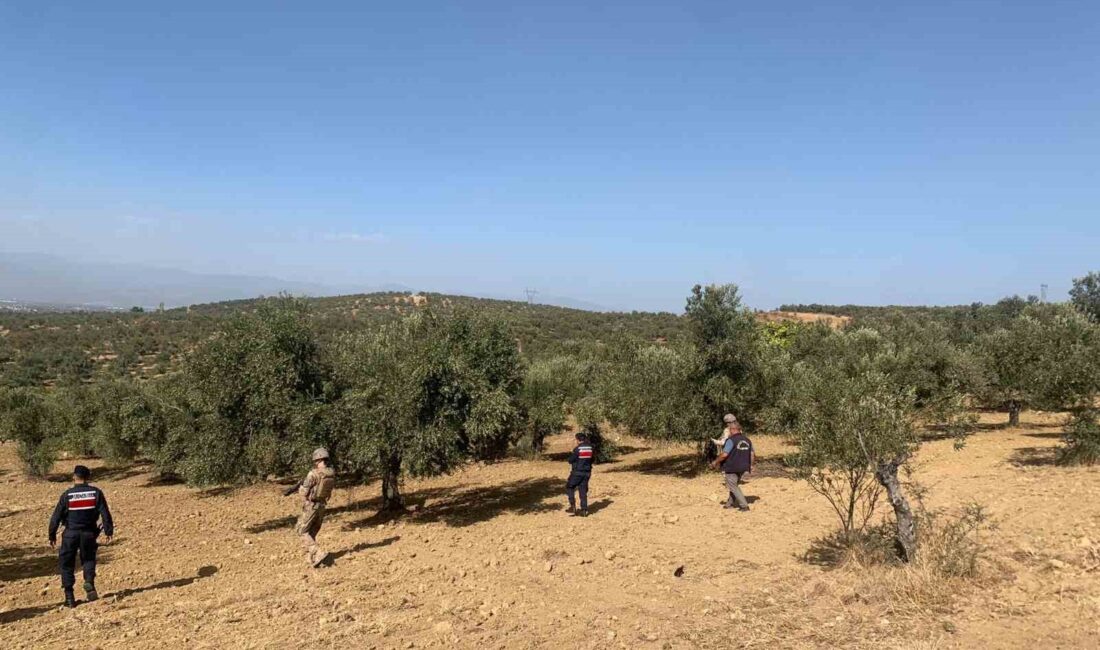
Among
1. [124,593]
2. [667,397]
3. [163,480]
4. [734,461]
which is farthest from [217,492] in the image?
[734,461]

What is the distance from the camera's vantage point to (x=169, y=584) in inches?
387

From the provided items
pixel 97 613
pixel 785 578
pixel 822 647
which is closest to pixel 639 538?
pixel 785 578

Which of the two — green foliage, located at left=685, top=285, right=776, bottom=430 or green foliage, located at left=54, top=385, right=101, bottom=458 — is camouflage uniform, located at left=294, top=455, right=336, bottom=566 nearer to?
green foliage, located at left=685, top=285, right=776, bottom=430

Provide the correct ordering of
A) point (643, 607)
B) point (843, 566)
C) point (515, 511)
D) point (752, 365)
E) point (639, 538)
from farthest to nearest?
1. point (752, 365)
2. point (515, 511)
3. point (639, 538)
4. point (843, 566)
5. point (643, 607)

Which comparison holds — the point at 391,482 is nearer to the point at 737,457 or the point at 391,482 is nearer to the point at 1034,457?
the point at 737,457

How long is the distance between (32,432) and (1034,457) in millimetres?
36439

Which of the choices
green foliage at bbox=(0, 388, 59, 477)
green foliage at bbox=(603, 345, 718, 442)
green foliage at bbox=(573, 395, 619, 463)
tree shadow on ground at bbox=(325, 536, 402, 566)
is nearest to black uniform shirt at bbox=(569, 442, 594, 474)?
tree shadow on ground at bbox=(325, 536, 402, 566)

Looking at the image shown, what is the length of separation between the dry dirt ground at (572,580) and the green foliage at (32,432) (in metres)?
9.63

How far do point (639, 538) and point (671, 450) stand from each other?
589 inches

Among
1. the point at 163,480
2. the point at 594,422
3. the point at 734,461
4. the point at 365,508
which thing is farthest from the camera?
the point at 594,422

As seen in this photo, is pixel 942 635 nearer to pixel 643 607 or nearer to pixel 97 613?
pixel 643 607

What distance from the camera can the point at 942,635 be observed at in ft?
20.9

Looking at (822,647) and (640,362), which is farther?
(640,362)

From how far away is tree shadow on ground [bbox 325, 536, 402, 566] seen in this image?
1097 cm
